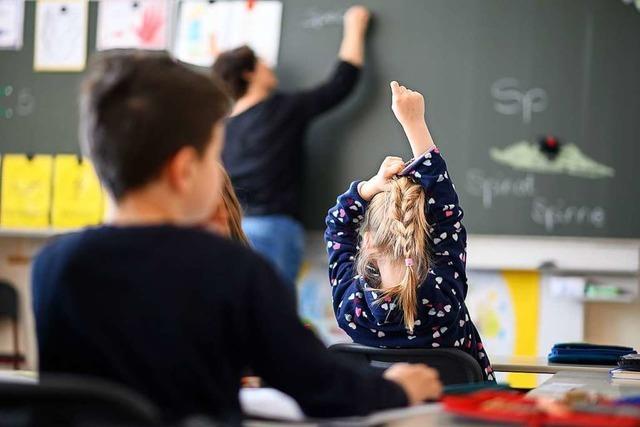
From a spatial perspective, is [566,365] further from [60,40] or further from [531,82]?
[60,40]

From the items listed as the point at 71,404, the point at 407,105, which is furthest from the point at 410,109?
the point at 71,404

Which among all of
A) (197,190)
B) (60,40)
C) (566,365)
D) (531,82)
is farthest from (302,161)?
(197,190)

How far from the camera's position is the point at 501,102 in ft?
14.5

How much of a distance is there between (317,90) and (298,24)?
1.16ft

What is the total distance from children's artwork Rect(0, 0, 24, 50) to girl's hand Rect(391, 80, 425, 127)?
143 inches

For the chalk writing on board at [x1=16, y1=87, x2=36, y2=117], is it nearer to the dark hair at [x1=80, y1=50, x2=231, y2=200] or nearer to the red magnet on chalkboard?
the red magnet on chalkboard

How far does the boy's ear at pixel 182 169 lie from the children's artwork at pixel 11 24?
4.25 m

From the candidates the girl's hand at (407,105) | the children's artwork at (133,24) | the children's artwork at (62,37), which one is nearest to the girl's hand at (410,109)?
the girl's hand at (407,105)

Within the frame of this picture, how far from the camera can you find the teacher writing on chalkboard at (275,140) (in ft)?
15.0

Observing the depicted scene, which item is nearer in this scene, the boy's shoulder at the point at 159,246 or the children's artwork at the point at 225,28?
the boy's shoulder at the point at 159,246

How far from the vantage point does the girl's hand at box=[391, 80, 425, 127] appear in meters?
2.01

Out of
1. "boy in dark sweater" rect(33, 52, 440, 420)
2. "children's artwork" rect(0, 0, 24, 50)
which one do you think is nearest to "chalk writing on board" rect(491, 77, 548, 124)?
"children's artwork" rect(0, 0, 24, 50)

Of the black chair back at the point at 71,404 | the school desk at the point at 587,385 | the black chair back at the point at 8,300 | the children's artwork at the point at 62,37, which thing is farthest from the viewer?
the black chair back at the point at 8,300

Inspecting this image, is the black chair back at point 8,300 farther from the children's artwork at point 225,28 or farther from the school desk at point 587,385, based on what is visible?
the school desk at point 587,385
